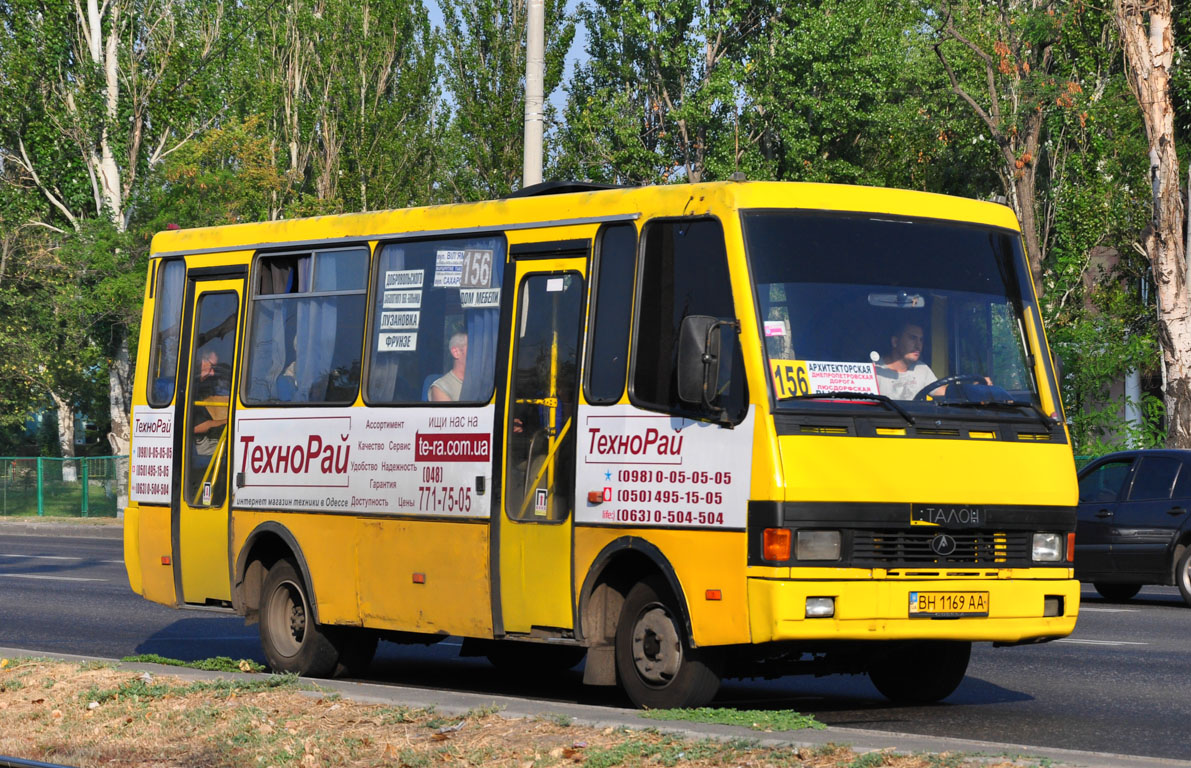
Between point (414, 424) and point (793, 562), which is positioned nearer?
point (793, 562)

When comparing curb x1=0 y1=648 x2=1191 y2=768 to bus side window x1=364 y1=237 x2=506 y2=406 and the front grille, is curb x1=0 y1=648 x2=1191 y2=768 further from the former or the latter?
bus side window x1=364 y1=237 x2=506 y2=406

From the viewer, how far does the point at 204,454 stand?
43.9ft

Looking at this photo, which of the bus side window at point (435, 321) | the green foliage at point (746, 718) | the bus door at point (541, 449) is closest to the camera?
the green foliage at point (746, 718)

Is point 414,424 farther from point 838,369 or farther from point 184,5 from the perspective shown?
point 184,5

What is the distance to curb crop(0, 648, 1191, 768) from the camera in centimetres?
761

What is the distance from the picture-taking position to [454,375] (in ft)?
37.5

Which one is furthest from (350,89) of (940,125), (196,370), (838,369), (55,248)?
(838,369)

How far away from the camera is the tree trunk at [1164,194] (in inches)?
1136

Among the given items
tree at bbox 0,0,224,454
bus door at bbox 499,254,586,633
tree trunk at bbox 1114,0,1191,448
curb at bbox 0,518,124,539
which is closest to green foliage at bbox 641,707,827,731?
bus door at bbox 499,254,586,633

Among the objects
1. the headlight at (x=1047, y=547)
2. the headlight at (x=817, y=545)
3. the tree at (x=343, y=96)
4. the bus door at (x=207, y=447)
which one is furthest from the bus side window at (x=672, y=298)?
the tree at (x=343, y=96)

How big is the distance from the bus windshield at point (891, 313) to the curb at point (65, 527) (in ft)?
96.0

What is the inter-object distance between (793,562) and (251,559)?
17.0 ft

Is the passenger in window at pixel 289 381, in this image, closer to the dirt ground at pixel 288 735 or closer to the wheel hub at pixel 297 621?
the wheel hub at pixel 297 621

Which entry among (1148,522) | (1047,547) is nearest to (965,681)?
(1047,547)
